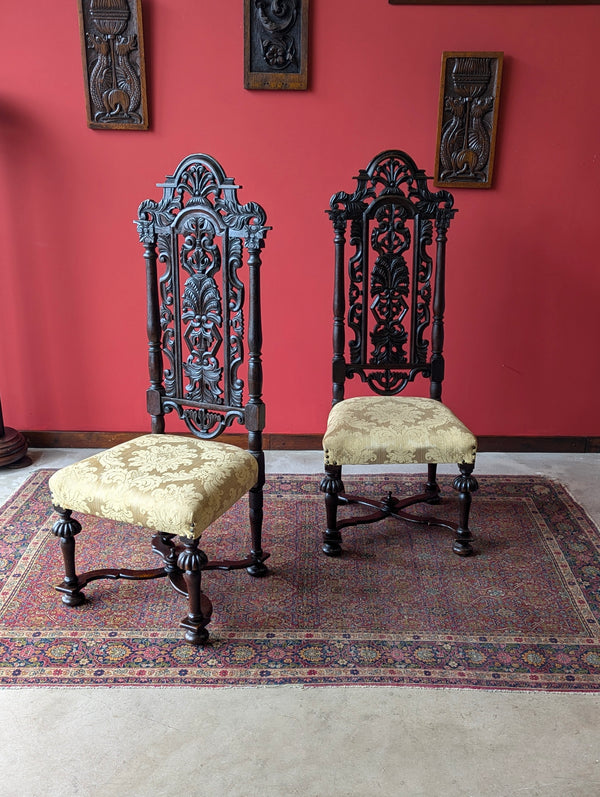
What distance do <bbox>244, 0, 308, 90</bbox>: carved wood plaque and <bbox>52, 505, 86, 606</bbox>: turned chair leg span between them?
2.15 meters

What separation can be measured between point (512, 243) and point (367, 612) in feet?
6.70

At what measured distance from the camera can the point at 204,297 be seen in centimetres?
239

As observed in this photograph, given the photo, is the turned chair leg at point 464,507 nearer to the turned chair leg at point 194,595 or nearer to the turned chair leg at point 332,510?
the turned chair leg at point 332,510

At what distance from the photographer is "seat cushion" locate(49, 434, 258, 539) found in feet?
6.76

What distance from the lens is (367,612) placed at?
2.34 metres

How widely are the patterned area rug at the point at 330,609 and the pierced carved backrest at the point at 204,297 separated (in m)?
0.60

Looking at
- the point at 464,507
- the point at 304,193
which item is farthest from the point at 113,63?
the point at 464,507

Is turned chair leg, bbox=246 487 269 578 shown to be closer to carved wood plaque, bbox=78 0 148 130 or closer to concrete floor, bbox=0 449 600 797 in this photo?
concrete floor, bbox=0 449 600 797

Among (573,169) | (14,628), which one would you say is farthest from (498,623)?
(573,169)

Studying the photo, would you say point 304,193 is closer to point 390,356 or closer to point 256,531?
point 390,356

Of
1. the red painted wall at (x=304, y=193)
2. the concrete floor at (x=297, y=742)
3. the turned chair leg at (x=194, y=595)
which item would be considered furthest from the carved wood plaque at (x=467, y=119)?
the concrete floor at (x=297, y=742)

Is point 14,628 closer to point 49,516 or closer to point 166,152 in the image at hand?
point 49,516

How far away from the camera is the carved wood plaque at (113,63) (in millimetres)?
3219

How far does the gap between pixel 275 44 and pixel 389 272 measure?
1.25 m
